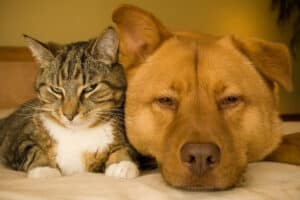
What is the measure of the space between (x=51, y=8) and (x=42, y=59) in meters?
2.01

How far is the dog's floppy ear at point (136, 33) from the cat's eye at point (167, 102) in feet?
0.76

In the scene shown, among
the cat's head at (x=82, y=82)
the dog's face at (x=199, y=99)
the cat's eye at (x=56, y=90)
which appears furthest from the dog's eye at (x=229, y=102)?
the cat's eye at (x=56, y=90)

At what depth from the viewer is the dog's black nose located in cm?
110

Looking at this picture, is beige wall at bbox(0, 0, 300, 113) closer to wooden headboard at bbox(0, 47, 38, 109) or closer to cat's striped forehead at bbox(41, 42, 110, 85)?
wooden headboard at bbox(0, 47, 38, 109)

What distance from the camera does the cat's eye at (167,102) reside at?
134 cm

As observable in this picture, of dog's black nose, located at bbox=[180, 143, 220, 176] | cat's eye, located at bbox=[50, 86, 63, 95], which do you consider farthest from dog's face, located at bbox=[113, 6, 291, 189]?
cat's eye, located at bbox=[50, 86, 63, 95]

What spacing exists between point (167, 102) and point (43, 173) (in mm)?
437

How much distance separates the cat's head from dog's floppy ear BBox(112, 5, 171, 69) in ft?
0.17

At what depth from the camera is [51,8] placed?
345 centimetres

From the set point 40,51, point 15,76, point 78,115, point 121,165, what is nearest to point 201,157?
point 121,165

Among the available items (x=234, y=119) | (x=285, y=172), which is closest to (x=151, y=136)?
(x=234, y=119)

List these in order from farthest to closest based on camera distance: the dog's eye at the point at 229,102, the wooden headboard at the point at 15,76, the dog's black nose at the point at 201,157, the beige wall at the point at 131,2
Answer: the beige wall at the point at 131,2, the wooden headboard at the point at 15,76, the dog's eye at the point at 229,102, the dog's black nose at the point at 201,157

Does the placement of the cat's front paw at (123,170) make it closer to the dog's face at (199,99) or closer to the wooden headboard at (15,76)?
the dog's face at (199,99)

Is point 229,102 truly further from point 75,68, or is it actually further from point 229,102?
point 75,68
